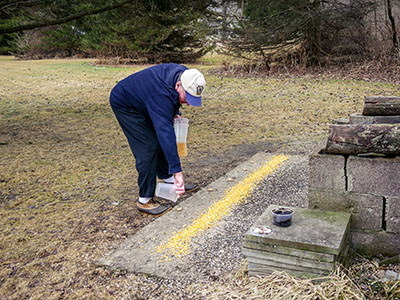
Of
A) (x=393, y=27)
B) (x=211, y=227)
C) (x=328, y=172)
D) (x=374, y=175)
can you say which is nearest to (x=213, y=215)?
(x=211, y=227)

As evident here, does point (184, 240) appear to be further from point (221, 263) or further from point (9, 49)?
point (9, 49)

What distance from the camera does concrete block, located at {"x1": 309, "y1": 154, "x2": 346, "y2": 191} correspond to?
3.05 metres

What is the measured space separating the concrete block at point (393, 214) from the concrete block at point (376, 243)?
0.18 ft

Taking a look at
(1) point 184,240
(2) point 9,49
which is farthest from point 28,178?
(2) point 9,49

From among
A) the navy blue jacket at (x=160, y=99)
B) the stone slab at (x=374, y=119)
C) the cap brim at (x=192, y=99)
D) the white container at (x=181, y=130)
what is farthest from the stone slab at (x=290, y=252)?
the white container at (x=181, y=130)

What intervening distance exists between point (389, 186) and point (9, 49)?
92.8 feet

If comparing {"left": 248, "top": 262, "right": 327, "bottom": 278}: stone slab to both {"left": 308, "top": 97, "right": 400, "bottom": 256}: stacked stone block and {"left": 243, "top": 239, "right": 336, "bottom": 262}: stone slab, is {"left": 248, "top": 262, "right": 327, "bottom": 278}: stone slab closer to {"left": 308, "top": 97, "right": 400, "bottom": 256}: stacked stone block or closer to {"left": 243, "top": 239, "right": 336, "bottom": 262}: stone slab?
{"left": 243, "top": 239, "right": 336, "bottom": 262}: stone slab

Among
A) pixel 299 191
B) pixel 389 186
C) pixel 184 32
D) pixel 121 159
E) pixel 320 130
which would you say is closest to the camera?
pixel 389 186

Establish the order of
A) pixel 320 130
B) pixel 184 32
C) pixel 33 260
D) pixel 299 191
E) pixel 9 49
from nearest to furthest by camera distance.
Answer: pixel 33 260 < pixel 299 191 < pixel 320 130 < pixel 184 32 < pixel 9 49

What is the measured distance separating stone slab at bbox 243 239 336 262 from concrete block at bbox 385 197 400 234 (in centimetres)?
70

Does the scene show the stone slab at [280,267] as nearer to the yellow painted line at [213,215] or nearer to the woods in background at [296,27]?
the yellow painted line at [213,215]

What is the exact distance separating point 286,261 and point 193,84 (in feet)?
5.32

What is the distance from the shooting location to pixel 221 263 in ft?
10.1

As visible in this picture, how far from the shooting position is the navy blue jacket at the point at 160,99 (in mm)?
3600
